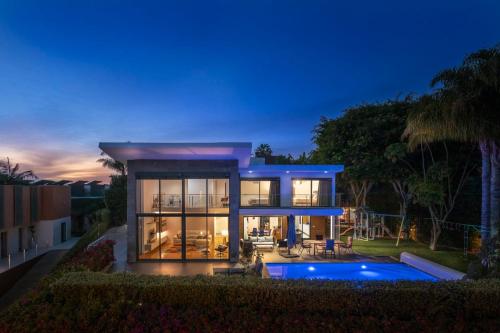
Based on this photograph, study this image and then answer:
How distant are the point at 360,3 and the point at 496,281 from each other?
14.1 m

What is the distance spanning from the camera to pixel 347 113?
75.3ft

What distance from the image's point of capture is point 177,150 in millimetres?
11781

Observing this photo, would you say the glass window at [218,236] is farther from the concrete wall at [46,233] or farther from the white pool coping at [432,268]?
the concrete wall at [46,233]

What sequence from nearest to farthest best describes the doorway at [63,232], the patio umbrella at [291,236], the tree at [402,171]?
the patio umbrella at [291,236] < the tree at [402,171] < the doorway at [63,232]

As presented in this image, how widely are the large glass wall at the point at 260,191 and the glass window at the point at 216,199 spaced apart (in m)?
4.52

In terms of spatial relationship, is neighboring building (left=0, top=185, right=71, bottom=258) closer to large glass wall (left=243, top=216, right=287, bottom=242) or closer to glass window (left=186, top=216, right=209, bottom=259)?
glass window (left=186, top=216, right=209, bottom=259)

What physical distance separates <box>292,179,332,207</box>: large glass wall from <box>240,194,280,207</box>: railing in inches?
55.4

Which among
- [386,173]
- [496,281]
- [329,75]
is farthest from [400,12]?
[496,281]

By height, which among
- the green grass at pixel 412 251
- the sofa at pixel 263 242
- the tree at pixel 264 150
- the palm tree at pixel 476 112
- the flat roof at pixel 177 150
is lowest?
the green grass at pixel 412 251

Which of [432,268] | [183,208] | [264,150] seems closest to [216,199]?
[183,208]

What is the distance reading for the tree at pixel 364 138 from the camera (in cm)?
2022

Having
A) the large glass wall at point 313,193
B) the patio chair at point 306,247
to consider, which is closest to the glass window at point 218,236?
the patio chair at point 306,247

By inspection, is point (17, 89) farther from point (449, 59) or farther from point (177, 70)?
point (449, 59)

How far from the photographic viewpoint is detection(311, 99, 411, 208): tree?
20.2 metres
